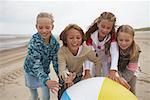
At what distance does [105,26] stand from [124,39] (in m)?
0.12

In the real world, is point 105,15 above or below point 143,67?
above

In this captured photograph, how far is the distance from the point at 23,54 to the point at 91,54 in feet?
7.90

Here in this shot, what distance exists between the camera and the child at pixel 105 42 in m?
1.84

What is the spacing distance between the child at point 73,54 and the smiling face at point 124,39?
149 millimetres

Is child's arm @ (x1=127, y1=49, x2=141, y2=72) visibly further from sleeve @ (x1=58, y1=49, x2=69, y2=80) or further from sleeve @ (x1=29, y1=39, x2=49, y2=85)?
sleeve @ (x1=29, y1=39, x2=49, y2=85)

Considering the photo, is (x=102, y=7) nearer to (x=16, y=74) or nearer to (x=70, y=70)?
(x=70, y=70)

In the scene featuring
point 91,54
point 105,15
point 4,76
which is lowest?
point 4,76

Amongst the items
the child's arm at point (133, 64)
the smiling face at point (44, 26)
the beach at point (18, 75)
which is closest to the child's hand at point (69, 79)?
the smiling face at point (44, 26)

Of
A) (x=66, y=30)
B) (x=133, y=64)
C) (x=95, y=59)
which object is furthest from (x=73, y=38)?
(x=133, y=64)

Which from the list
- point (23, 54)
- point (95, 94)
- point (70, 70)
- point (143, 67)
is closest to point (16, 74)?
point (23, 54)

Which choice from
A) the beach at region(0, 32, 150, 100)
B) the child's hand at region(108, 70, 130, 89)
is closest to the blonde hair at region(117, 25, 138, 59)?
the child's hand at region(108, 70, 130, 89)

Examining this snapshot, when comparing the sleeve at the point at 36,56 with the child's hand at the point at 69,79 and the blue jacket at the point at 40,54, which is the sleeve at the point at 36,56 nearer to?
the blue jacket at the point at 40,54

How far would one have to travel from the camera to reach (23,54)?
13.5 feet

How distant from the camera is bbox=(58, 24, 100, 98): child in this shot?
1.77 meters
